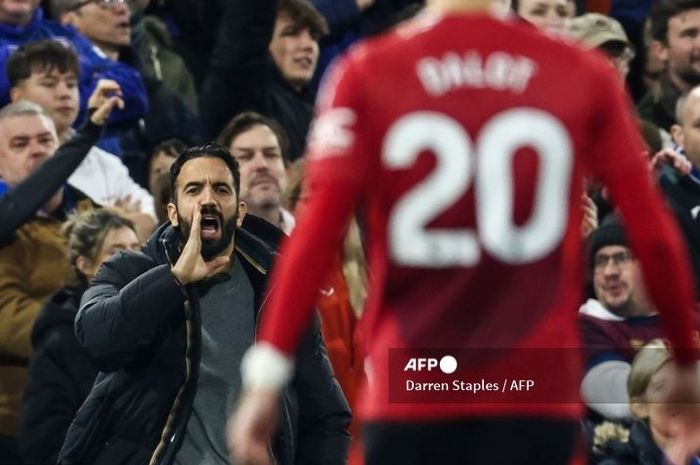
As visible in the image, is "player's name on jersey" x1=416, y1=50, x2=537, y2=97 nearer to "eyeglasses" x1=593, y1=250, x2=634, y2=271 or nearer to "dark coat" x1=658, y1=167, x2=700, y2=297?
"eyeglasses" x1=593, y1=250, x2=634, y2=271

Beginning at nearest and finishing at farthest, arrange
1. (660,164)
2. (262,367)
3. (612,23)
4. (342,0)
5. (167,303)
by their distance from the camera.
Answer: (262,367) → (167,303) → (660,164) → (612,23) → (342,0)

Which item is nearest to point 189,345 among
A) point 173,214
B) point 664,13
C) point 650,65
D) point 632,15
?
point 173,214

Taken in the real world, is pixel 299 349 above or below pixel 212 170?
below

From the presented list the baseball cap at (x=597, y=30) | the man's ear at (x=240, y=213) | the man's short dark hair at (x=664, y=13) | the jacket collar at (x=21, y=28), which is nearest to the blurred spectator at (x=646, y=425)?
the man's ear at (x=240, y=213)

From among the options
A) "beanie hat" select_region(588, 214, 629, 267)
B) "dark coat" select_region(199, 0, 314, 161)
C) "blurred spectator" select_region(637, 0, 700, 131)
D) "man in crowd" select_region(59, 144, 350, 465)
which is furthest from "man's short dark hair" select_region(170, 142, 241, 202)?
"blurred spectator" select_region(637, 0, 700, 131)

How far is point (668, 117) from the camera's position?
10977 mm

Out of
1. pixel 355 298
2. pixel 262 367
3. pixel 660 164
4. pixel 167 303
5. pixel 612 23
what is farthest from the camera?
pixel 612 23

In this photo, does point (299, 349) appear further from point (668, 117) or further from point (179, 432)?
point (668, 117)

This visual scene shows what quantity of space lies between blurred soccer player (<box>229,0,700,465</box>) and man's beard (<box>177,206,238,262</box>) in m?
2.67

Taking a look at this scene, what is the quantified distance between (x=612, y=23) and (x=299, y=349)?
14.7 feet

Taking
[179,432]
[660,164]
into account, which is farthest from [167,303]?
[660,164]

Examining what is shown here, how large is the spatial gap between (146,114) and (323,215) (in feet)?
22.3

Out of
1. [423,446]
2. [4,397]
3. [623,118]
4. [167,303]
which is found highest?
[623,118]

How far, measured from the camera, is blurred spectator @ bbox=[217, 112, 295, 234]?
8.97 meters
